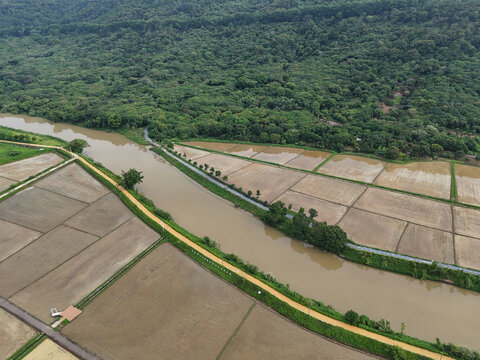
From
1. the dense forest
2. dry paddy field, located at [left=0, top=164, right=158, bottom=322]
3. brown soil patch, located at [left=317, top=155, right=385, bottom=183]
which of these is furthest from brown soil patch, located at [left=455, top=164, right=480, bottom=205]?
dry paddy field, located at [left=0, top=164, right=158, bottom=322]

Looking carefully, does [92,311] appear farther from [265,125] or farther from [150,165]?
[265,125]

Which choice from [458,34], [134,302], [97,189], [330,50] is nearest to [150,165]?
[97,189]

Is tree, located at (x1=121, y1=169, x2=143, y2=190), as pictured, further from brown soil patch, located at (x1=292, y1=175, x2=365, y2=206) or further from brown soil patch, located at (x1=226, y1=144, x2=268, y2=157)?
brown soil patch, located at (x1=292, y1=175, x2=365, y2=206)

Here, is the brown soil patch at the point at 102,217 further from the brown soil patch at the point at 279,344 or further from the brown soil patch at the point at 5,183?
the brown soil patch at the point at 279,344

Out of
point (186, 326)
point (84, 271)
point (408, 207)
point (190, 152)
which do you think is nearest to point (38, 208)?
point (84, 271)

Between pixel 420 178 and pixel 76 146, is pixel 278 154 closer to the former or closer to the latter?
pixel 420 178
